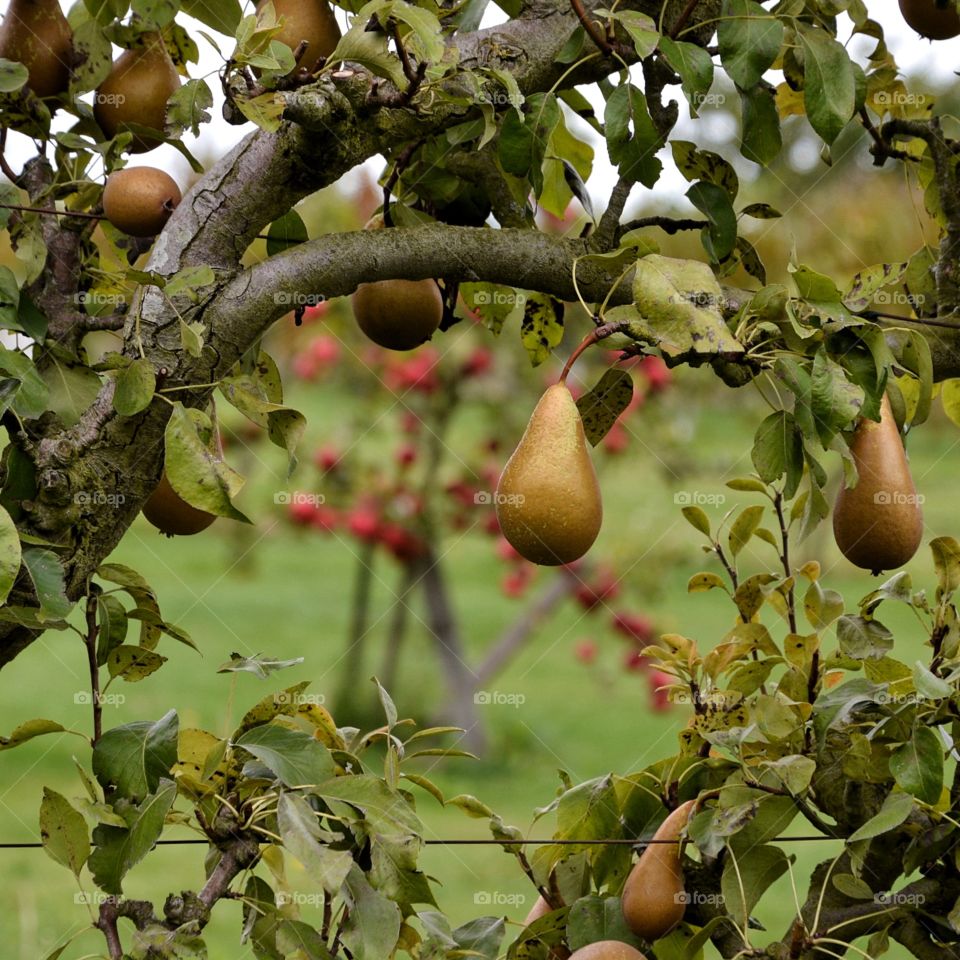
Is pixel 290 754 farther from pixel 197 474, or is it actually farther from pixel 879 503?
pixel 879 503

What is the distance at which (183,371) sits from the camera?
861mm

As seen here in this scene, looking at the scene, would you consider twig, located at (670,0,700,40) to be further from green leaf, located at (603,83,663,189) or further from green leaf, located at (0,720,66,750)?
green leaf, located at (0,720,66,750)

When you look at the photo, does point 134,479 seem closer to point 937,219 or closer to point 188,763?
point 188,763

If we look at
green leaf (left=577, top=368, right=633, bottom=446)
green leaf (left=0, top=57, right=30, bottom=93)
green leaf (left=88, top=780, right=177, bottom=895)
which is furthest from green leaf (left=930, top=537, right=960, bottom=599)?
green leaf (left=0, top=57, right=30, bottom=93)

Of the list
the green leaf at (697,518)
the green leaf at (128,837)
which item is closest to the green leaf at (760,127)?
the green leaf at (697,518)

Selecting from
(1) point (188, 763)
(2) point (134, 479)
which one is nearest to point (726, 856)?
(1) point (188, 763)

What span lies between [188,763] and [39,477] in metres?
0.24

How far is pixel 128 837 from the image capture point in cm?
79

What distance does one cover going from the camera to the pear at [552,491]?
33.0 inches

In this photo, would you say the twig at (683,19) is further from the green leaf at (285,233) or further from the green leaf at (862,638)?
the green leaf at (862,638)

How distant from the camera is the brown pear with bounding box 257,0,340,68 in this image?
0.89 metres

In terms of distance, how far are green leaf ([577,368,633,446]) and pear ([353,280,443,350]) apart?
0.51ft

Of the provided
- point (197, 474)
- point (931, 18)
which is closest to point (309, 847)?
point (197, 474)

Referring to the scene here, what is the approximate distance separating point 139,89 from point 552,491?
461 mm
